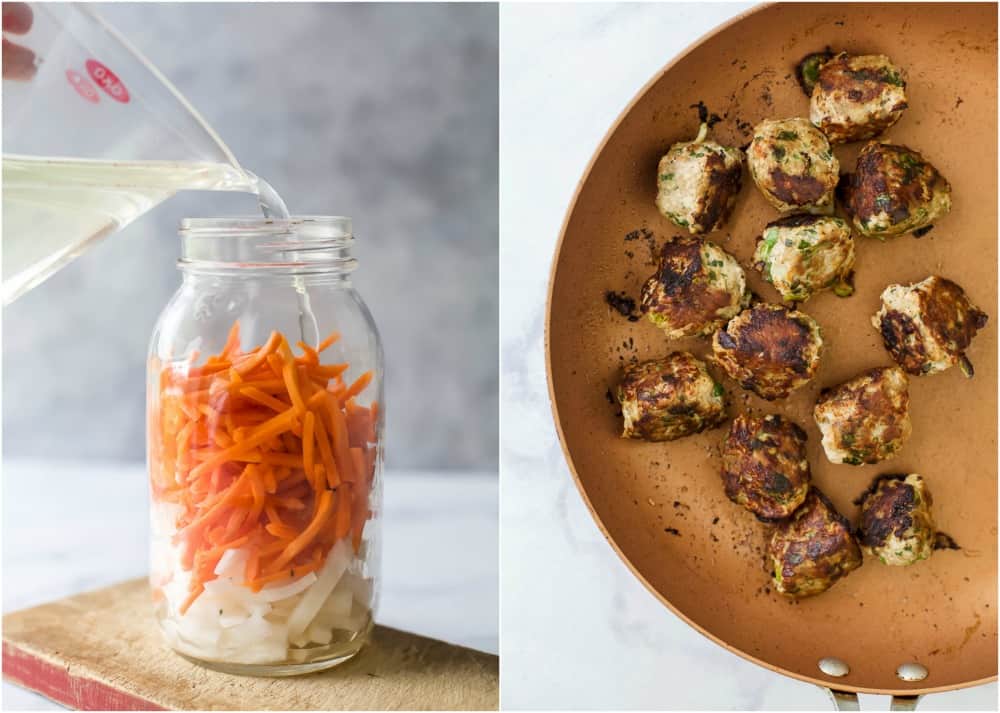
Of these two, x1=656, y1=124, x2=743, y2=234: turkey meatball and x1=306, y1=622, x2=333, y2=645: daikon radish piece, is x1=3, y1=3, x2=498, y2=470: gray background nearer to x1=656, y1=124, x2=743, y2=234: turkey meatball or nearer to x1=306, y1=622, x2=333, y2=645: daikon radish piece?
x1=656, y1=124, x2=743, y2=234: turkey meatball

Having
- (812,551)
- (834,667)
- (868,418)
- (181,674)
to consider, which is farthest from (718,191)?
(181,674)

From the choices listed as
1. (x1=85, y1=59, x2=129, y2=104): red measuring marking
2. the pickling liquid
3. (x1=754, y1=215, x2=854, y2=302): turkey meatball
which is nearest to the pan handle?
(x1=754, y1=215, x2=854, y2=302): turkey meatball

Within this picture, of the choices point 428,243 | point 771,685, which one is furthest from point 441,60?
point 771,685

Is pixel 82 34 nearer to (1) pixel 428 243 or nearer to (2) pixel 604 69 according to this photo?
(2) pixel 604 69

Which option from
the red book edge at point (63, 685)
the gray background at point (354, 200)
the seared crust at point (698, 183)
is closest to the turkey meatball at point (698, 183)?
the seared crust at point (698, 183)

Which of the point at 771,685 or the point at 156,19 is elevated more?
the point at 156,19

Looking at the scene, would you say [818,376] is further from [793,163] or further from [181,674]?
[181,674]
